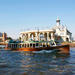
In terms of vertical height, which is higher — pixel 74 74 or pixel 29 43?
pixel 29 43

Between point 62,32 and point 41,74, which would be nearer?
point 41,74

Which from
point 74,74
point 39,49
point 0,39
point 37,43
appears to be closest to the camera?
point 74,74

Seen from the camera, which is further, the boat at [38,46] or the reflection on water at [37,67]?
the boat at [38,46]

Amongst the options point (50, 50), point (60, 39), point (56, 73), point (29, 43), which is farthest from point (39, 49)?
point (60, 39)

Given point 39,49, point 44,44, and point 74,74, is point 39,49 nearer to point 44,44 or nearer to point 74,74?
point 44,44

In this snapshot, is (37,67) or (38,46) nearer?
(37,67)

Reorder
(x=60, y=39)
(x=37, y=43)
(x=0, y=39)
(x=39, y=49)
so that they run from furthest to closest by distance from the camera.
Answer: (x=0, y=39) < (x=60, y=39) < (x=37, y=43) < (x=39, y=49)

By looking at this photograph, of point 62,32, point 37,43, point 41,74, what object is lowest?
point 41,74

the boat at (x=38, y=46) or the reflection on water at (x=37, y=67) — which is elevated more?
the boat at (x=38, y=46)

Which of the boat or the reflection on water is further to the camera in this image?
the boat

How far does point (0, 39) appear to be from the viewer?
157 metres

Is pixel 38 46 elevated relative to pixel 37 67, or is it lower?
elevated

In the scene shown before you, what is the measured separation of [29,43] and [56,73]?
1678 inches

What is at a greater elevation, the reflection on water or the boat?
the boat
